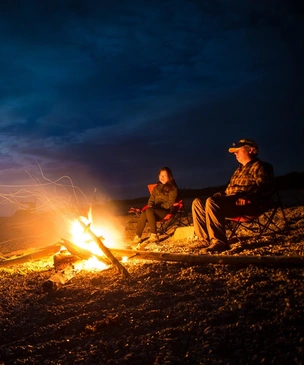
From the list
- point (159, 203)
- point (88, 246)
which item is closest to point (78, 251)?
point (88, 246)

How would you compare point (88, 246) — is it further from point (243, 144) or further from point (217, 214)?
point (243, 144)

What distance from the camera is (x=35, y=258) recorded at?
4.71 meters

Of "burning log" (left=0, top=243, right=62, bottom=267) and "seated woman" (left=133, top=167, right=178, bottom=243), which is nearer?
"burning log" (left=0, top=243, right=62, bottom=267)

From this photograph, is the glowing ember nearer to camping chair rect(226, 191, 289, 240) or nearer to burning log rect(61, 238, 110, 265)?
burning log rect(61, 238, 110, 265)

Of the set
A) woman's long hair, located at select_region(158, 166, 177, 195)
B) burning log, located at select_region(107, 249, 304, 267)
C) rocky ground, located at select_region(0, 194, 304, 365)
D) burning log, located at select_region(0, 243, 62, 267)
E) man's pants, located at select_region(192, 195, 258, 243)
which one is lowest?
rocky ground, located at select_region(0, 194, 304, 365)

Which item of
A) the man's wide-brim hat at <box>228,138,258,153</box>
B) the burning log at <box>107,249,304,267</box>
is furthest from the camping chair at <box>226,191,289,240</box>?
the burning log at <box>107,249,304,267</box>

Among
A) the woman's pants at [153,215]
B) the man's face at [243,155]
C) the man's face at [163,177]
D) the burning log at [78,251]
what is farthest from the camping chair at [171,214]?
the burning log at [78,251]

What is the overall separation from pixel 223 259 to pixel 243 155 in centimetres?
211

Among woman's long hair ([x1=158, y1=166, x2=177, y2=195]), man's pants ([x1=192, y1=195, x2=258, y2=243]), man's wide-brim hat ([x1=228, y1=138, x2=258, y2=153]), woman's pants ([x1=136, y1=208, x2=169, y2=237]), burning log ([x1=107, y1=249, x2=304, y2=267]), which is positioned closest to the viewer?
burning log ([x1=107, y1=249, x2=304, y2=267])

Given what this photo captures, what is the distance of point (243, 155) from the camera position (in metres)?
4.97

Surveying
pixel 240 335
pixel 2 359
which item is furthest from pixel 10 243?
pixel 240 335

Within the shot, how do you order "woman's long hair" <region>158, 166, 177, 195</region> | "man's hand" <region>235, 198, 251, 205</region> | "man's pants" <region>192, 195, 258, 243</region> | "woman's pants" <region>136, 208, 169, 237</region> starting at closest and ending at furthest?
1. "man's pants" <region>192, 195, 258, 243</region>
2. "man's hand" <region>235, 198, 251, 205</region>
3. "woman's pants" <region>136, 208, 169, 237</region>
4. "woman's long hair" <region>158, 166, 177, 195</region>

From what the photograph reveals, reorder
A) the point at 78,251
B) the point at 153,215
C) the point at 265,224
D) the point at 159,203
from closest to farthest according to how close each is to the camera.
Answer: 1. the point at 78,251
2. the point at 265,224
3. the point at 153,215
4. the point at 159,203

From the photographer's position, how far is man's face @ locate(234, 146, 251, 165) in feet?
16.3
